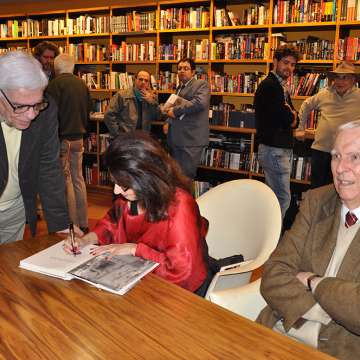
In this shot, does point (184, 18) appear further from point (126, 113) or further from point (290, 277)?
point (290, 277)

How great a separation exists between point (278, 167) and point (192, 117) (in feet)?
3.31

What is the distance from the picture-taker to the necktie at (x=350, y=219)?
1.42 metres

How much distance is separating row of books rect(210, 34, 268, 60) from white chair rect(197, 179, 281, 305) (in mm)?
2928

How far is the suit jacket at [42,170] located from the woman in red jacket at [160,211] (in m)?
0.36

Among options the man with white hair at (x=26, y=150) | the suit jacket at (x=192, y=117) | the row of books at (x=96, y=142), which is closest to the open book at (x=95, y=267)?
the man with white hair at (x=26, y=150)

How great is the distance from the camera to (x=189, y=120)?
13.9 ft

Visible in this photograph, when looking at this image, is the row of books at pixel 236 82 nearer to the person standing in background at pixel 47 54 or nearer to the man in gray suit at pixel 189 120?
the man in gray suit at pixel 189 120

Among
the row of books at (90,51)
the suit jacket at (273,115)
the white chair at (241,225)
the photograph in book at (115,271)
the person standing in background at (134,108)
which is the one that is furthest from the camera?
the row of books at (90,51)

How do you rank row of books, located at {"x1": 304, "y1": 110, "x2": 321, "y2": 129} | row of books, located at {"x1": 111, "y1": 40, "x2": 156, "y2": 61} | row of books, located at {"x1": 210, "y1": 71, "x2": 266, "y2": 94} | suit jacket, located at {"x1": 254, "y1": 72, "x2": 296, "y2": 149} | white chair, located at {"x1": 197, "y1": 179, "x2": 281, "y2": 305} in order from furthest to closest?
1. row of books, located at {"x1": 111, "y1": 40, "x2": 156, "y2": 61}
2. row of books, located at {"x1": 210, "y1": 71, "x2": 266, "y2": 94}
3. row of books, located at {"x1": 304, "y1": 110, "x2": 321, "y2": 129}
4. suit jacket, located at {"x1": 254, "y1": 72, "x2": 296, "y2": 149}
5. white chair, located at {"x1": 197, "y1": 179, "x2": 281, "y2": 305}

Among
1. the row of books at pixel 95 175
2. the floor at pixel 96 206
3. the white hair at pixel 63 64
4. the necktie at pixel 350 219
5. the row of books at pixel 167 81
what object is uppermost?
the white hair at pixel 63 64

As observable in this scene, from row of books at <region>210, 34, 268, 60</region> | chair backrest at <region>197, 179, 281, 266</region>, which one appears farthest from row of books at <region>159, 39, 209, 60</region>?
chair backrest at <region>197, 179, 281, 266</region>

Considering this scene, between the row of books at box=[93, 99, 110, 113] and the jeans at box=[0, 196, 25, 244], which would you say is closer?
the jeans at box=[0, 196, 25, 244]

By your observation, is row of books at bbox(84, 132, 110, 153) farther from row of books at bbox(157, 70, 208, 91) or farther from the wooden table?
the wooden table

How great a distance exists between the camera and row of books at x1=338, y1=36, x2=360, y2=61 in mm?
4051
